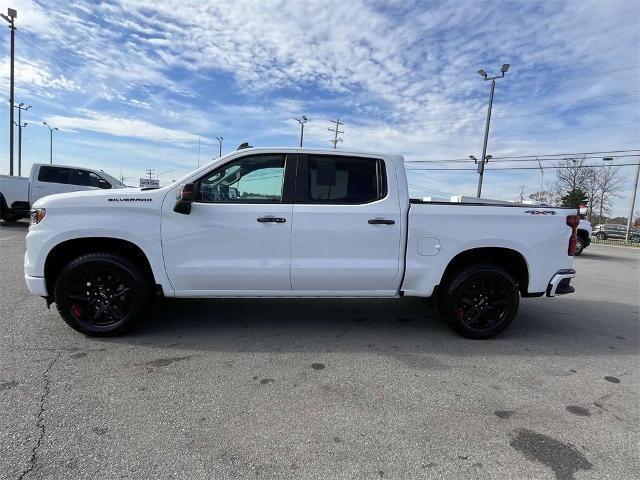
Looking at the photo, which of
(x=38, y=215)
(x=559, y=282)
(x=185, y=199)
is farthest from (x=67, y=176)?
(x=559, y=282)

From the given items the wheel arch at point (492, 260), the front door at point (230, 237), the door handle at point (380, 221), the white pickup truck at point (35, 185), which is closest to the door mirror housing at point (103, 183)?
the white pickup truck at point (35, 185)

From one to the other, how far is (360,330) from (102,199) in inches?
118

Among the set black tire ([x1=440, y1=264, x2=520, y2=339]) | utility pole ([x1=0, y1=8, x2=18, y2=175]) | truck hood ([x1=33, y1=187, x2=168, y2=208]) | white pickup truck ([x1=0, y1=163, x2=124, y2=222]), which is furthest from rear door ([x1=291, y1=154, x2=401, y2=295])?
utility pole ([x1=0, y1=8, x2=18, y2=175])

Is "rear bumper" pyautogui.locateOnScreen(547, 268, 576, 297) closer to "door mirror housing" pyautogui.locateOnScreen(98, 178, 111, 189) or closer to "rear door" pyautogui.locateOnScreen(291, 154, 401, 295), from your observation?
"rear door" pyautogui.locateOnScreen(291, 154, 401, 295)

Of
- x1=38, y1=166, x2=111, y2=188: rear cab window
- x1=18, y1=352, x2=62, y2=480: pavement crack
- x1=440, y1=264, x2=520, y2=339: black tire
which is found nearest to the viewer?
x1=18, y1=352, x2=62, y2=480: pavement crack

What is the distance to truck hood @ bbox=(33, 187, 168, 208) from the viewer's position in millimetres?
4043

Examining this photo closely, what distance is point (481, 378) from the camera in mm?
3580

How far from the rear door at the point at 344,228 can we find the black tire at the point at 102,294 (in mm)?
1577

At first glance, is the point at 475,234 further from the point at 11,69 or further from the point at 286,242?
the point at 11,69

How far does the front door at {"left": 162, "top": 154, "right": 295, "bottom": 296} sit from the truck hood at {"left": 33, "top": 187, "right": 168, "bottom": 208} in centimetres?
16

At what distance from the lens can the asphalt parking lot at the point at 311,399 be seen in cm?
240

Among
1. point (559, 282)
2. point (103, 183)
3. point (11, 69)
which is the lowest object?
point (559, 282)

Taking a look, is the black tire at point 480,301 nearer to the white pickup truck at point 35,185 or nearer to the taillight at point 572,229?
the taillight at point 572,229

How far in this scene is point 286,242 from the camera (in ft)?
13.7
